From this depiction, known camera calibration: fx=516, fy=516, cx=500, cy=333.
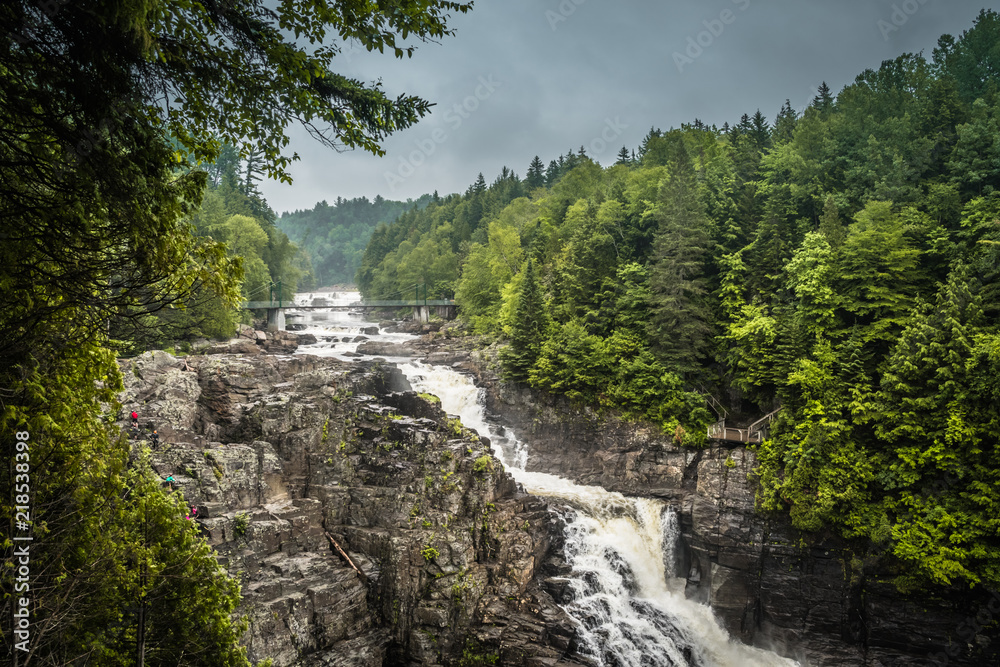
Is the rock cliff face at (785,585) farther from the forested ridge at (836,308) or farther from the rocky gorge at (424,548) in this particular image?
Result: the forested ridge at (836,308)

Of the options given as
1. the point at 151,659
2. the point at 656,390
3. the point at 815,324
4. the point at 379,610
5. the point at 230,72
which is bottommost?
the point at 379,610

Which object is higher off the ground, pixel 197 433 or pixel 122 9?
pixel 122 9

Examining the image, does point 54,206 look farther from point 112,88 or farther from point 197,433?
point 197,433

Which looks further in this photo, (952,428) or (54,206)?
(952,428)

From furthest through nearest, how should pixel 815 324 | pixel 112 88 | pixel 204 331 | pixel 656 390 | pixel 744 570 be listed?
pixel 204 331 → pixel 656 390 → pixel 815 324 → pixel 744 570 → pixel 112 88

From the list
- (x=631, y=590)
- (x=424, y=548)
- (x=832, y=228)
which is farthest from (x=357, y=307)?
(x=832, y=228)

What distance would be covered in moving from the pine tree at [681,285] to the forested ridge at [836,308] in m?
0.15

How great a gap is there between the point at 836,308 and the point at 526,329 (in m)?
19.0

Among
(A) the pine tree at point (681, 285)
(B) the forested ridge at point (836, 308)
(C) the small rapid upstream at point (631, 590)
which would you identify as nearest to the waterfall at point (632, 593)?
(C) the small rapid upstream at point (631, 590)

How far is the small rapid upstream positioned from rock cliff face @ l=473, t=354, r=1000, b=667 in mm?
865

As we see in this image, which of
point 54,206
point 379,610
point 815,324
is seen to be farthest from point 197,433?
point 815,324

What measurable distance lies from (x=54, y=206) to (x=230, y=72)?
87.3 inches

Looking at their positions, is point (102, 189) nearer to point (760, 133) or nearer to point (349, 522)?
point (349, 522)

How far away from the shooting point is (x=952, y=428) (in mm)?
19469
